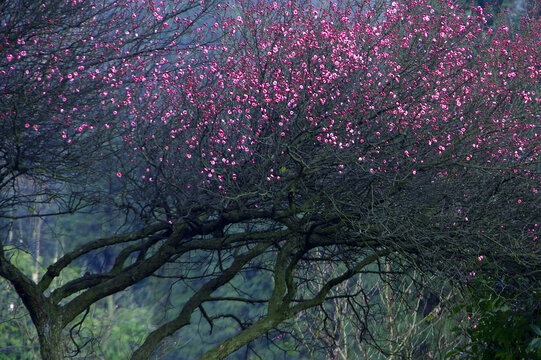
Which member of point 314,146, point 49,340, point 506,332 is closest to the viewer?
point 506,332

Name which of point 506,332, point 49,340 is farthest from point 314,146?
point 49,340

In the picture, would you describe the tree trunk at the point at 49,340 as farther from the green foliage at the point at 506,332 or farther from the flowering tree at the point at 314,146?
the green foliage at the point at 506,332

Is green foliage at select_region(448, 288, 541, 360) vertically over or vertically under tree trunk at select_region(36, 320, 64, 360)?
under

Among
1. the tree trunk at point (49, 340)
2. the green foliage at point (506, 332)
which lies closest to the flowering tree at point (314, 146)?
the tree trunk at point (49, 340)

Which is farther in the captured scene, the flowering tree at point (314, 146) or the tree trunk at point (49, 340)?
the tree trunk at point (49, 340)

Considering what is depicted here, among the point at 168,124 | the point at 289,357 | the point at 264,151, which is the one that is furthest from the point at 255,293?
the point at 264,151

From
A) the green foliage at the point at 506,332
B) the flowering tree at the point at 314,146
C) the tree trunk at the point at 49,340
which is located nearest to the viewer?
the green foliage at the point at 506,332

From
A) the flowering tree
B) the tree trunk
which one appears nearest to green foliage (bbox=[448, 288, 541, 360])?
the flowering tree

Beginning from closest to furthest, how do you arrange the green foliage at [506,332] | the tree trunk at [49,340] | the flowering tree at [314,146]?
the green foliage at [506,332]
the flowering tree at [314,146]
the tree trunk at [49,340]

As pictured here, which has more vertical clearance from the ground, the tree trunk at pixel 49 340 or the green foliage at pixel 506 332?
the tree trunk at pixel 49 340

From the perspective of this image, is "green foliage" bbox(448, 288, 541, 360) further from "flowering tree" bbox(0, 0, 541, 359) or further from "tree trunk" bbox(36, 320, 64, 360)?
"tree trunk" bbox(36, 320, 64, 360)

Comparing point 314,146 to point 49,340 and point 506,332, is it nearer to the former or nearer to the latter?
point 506,332

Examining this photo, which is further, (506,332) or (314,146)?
(314,146)

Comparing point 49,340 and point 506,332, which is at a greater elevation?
point 49,340
